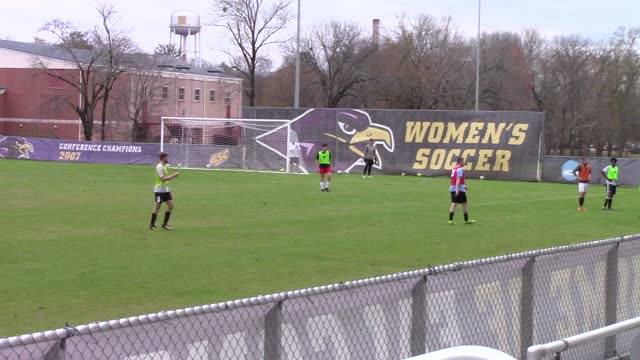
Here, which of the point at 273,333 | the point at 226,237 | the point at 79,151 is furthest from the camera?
the point at 79,151

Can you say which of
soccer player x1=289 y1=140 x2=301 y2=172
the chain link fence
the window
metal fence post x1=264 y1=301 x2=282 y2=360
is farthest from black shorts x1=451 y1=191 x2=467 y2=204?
the window

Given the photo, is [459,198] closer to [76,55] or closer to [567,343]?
[567,343]

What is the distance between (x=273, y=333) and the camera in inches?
198

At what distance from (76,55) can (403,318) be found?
7672cm

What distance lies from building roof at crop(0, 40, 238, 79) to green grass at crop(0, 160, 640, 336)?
158 ft

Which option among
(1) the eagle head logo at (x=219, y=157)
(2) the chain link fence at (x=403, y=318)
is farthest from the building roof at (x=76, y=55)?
(2) the chain link fence at (x=403, y=318)

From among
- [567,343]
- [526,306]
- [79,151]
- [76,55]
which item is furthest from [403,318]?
[76,55]

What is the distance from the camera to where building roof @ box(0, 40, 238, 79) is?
7888 centimetres

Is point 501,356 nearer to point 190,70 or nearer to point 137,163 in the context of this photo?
point 137,163

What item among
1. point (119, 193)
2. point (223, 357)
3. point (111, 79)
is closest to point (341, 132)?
point (119, 193)

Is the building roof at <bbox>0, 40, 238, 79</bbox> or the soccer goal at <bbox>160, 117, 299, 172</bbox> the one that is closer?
the soccer goal at <bbox>160, 117, 299, 172</bbox>

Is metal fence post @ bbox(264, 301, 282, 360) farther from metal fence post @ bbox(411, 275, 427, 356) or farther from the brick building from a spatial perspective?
the brick building

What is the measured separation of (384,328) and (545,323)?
223cm

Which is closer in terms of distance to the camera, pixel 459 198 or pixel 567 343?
pixel 567 343
